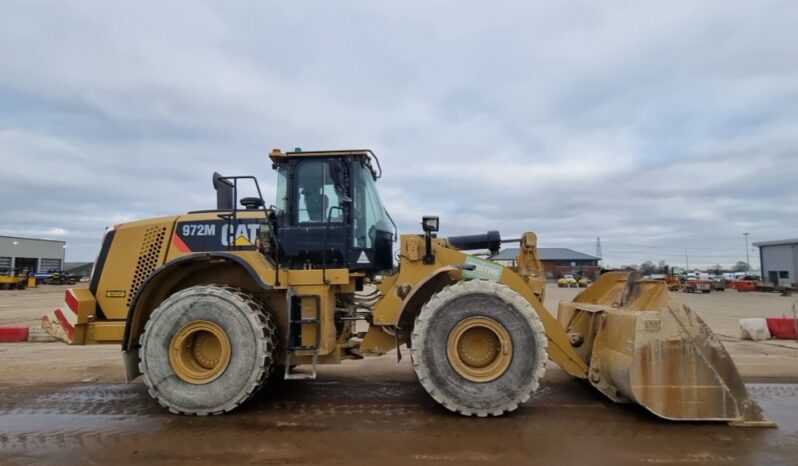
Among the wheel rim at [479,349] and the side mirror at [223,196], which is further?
the side mirror at [223,196]

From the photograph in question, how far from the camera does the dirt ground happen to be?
4.05m

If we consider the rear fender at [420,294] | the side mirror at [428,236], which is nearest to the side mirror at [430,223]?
the side mirror at [428,236]

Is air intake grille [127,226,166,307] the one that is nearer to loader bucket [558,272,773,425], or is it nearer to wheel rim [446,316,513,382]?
wheel rim [446,316,513,382]

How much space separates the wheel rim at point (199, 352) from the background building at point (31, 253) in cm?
6807

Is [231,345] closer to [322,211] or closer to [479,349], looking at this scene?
[322,211]

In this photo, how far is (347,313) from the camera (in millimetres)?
5906

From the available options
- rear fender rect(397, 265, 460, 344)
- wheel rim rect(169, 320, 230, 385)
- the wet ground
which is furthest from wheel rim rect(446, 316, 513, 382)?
wheel rim rect(169, 320, 230, 385)

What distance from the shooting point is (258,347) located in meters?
5.07

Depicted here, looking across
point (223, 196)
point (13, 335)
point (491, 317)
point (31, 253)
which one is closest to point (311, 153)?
point (223, 196)

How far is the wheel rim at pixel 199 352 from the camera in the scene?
516 cm

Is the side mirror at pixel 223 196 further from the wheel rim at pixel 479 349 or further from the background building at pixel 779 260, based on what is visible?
the background building at pixel 779 260

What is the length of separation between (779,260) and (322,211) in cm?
6242

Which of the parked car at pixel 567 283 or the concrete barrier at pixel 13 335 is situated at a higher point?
the parked car at pixel 567 283

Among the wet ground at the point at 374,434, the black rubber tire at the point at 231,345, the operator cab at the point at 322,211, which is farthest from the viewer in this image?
the operator cab at the point at 322,211
